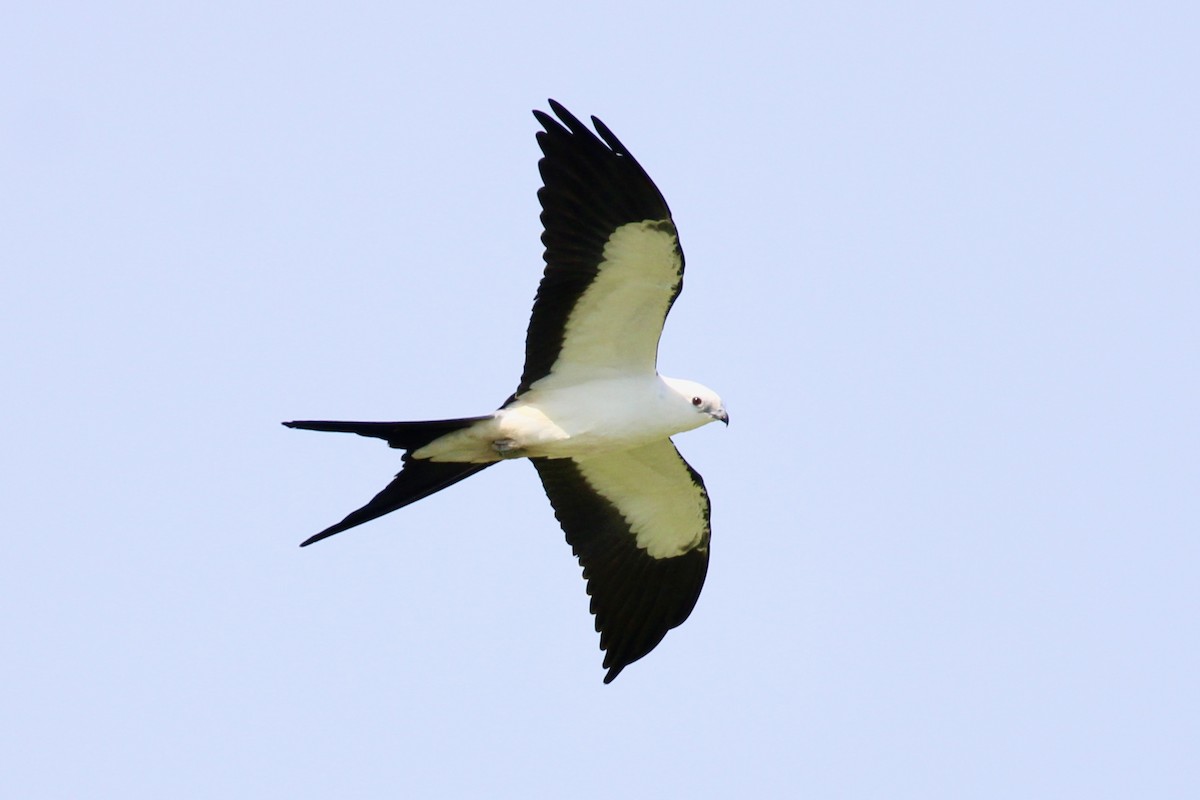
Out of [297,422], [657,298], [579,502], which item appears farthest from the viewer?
[579,502]

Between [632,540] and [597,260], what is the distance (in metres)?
2.33

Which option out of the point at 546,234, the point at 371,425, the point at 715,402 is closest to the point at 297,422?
the point at 371,425

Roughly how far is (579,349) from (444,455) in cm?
108

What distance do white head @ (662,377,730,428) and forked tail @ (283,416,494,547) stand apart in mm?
1250

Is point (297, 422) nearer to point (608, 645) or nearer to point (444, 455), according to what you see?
point (444, 455)

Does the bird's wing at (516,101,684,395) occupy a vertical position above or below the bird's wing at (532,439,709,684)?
above

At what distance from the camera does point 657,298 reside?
35.1ft

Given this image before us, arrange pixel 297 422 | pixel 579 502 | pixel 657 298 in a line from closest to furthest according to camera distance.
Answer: pixel 297 422 → pixel 657 298 → pixel 579 502

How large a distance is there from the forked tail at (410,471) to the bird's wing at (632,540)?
0.89 meters

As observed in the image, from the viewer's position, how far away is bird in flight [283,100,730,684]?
1030 centimetres

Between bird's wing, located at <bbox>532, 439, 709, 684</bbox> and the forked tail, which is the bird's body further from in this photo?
bird's wing, located at <bbox>532, 439, 709, 684</bbox>

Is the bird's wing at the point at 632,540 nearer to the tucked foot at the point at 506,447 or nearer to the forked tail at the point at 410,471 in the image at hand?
the tucked foot at the point at 506,447

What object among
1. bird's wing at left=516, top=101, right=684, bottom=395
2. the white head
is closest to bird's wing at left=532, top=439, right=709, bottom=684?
the white head

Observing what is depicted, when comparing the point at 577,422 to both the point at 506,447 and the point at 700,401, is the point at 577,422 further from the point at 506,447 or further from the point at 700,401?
the point at 700,401
